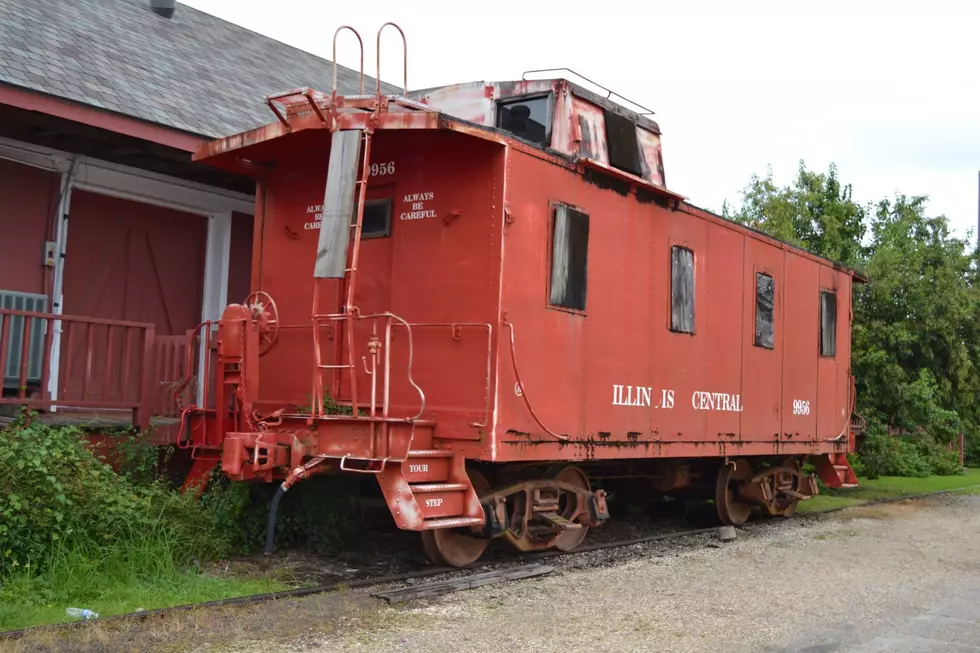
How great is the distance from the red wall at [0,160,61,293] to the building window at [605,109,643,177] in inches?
225

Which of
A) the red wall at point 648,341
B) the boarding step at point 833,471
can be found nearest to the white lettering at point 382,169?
the red wall at point 648,341

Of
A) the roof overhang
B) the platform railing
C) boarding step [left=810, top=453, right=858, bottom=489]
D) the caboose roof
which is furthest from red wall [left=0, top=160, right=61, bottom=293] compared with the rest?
boarding step [left=810, top=453, right=858, bottom=489]

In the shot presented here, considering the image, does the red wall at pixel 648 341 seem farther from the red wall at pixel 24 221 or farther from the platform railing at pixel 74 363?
the red wall at pixel 24 221

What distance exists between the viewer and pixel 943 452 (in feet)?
70.6

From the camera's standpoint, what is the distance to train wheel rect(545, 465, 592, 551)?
8.91 meters

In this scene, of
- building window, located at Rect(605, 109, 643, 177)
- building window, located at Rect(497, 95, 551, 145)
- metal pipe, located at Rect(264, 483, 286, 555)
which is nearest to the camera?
metal pipe, located at Rect(264, 483, 286, 555)

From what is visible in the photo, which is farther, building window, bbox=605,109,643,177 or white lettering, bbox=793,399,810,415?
white lettering, bbox=793,399,810,415

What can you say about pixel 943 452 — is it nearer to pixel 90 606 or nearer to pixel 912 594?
pixel 912 594

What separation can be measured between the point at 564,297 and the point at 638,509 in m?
5.28

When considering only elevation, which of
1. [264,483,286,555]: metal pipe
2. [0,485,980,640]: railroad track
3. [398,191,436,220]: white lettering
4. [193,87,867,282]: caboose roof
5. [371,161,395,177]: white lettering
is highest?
[193,87,867,282]: caboose roof

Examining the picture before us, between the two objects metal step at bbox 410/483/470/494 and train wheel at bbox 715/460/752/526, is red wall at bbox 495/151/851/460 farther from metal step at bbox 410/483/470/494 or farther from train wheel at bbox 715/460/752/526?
train wheel at bbox 715/460/752/526

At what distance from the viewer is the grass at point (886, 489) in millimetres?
15250

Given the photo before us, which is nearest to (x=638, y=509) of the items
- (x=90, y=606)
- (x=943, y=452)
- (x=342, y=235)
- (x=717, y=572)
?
(x=717, y=572)

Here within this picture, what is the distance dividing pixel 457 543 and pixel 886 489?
40.9ft
